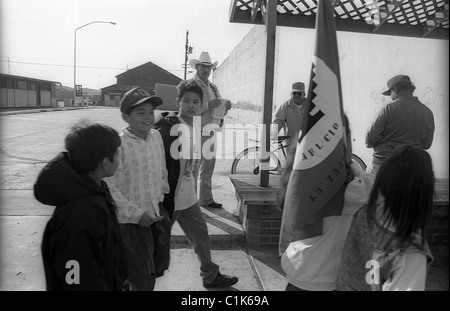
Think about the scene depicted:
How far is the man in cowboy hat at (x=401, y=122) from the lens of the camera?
11.7ft

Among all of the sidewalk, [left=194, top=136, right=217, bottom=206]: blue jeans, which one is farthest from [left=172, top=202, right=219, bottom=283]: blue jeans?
[left=194, top=136, right=217, bottom=206]: blue jeans

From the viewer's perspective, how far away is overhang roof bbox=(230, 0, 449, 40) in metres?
4.70

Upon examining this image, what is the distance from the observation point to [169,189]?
2.54 m

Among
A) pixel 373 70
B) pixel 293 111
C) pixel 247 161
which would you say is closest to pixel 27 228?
pixel 247 161

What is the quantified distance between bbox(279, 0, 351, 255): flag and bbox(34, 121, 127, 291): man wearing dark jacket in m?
0.86

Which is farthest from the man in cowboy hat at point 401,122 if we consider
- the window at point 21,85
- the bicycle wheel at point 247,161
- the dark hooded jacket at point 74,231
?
the window at point 21,85

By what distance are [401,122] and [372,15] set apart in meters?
2.32

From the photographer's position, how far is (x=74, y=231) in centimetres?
150

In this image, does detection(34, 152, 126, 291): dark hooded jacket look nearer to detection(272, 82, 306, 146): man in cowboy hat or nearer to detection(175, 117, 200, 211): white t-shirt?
detection(175, 117, 200, 211): white t-shirt

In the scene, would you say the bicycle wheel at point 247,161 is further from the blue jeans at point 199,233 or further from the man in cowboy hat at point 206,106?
the blue jeans at point 199,233

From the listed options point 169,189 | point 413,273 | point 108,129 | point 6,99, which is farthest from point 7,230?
point 6,99

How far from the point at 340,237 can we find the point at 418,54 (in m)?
6.09

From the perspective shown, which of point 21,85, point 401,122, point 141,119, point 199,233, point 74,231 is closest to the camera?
point 74,231

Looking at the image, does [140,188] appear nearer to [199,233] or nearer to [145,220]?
[145,220]
